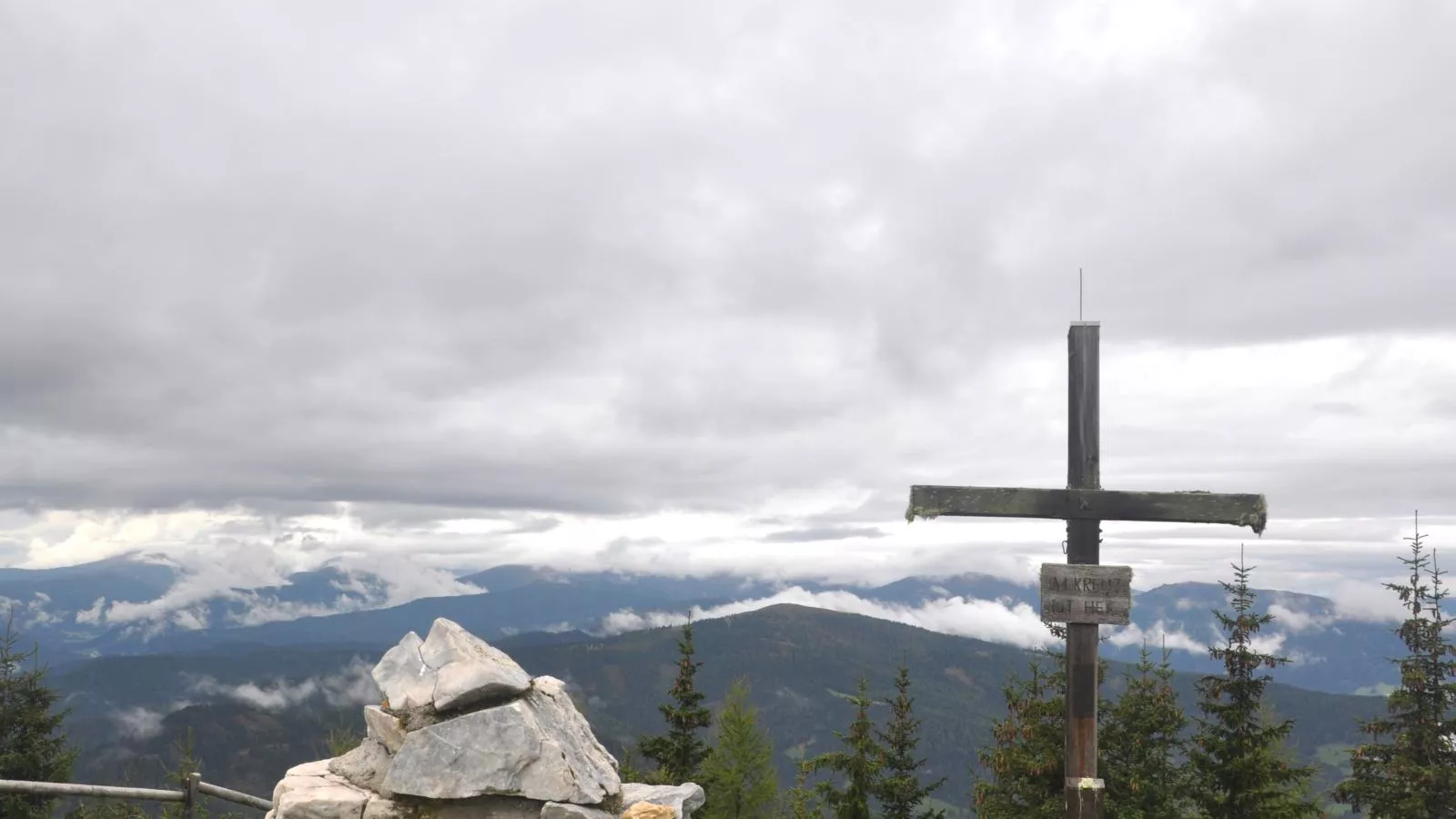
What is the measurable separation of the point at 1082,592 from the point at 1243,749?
2636 centimetres

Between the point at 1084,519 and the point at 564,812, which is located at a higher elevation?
the point at 1084,519

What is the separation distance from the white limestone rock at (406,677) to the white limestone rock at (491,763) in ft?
1.78

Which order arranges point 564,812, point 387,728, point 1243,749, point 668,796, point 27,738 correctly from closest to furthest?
point 564,812 < point 387,728 < point 668,796 < point 1243,749 < point 27,738

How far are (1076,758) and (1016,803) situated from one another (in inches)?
826

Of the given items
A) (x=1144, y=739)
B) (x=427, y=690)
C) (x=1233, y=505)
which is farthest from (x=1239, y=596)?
(x=427, y=690)

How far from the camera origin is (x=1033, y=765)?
27.1m

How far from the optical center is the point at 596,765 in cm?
1335

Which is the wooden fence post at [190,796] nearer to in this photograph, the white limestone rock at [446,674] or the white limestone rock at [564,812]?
the white limestone rock at [446,674]

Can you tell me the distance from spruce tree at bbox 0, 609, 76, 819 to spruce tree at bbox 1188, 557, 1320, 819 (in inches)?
1967

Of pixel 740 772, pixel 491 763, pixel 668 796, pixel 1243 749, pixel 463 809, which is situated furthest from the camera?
pixel 740 772

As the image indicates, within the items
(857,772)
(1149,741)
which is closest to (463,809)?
(857,772)

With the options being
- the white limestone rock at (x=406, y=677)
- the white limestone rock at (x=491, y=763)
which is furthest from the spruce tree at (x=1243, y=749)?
the white limestone rock at (x=406, y=677)

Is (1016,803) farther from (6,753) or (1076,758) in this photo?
(6,753)

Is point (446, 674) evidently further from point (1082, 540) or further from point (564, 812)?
point (1082, 540)
